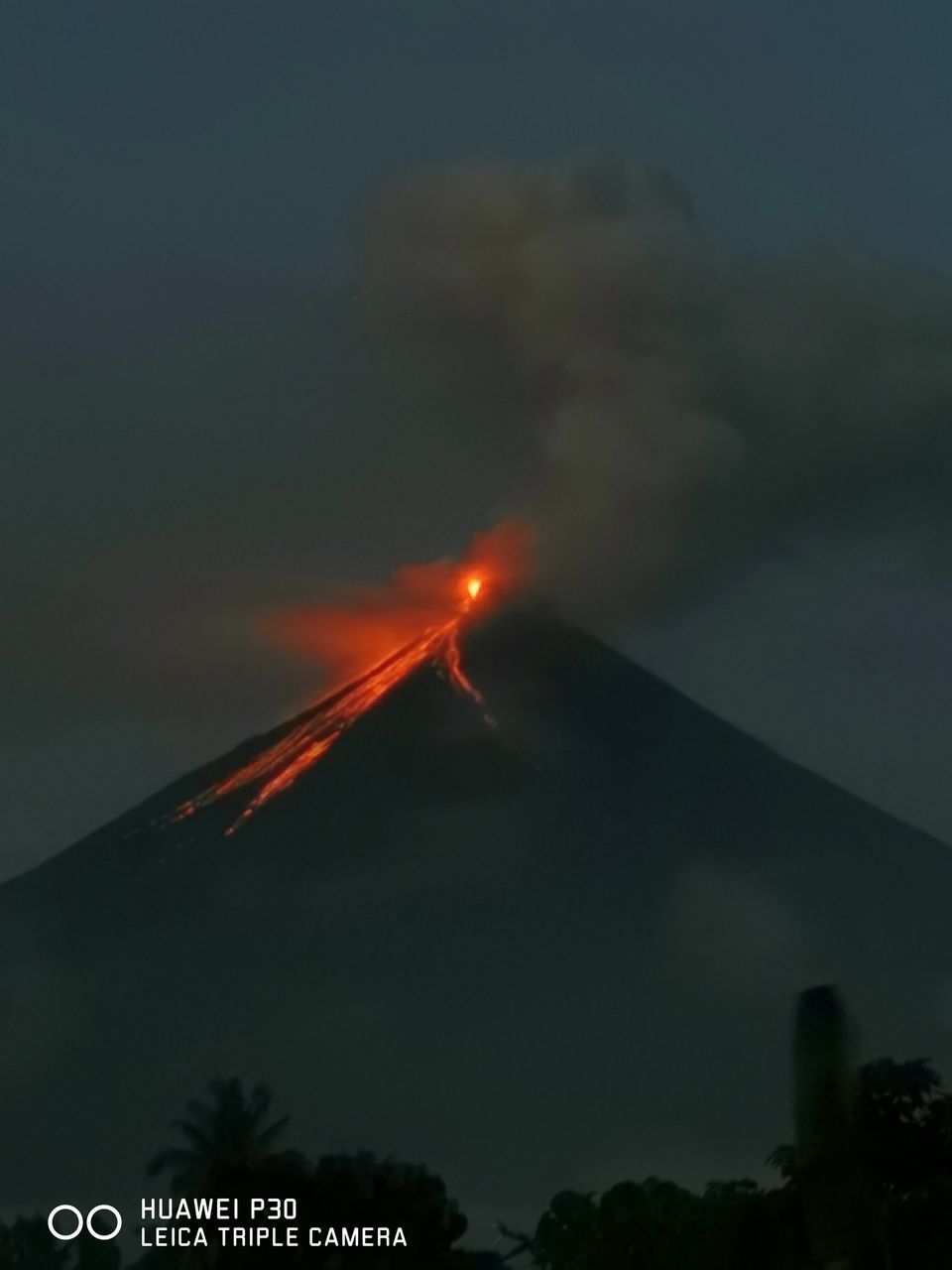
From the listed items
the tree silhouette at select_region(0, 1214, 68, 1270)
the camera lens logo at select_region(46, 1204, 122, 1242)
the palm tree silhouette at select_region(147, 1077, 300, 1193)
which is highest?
the palm tree silhouette at select_region(147, 1077, 300, 1193)

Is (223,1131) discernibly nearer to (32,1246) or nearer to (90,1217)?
(32,1246)

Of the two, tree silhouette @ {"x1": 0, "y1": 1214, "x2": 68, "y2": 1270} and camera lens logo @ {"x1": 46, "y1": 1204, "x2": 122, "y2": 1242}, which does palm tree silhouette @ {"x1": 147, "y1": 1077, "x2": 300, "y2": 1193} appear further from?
camera lens logo @ {"x1": 46, "y1": 1204, "x2": 122, "y2": 1242}

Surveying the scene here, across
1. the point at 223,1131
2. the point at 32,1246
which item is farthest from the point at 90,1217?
the point at 223,1131

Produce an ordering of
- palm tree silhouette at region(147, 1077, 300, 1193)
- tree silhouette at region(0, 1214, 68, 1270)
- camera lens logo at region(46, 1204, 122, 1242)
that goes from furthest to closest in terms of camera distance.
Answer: palm tree silhouette at region(147, 1077, 300, 1193) → tree silhouette at region(0, 1214, 68, 1270) → camera lens logo at region(46, 1204, 122, 1242)

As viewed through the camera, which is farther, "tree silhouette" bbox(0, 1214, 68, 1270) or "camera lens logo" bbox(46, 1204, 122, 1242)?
"tree silhouette" bbox(0, 1214, 68, 1270)

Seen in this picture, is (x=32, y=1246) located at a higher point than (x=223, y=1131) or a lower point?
lower

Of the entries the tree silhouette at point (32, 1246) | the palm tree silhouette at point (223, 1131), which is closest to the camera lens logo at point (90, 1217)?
the tree silhouette at point (32, 1246)

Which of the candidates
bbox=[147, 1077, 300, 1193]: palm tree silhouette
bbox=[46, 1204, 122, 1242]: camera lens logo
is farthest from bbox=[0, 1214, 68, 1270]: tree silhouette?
bbox=[147, 1077, 300, 1193]: palm tree silhouette

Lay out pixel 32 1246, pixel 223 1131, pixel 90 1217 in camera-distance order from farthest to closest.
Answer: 1. pixel 223 1131
2. pixel 32 1246
3. pixel 90 1217

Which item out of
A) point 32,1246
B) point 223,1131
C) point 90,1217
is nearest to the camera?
point 90,1217

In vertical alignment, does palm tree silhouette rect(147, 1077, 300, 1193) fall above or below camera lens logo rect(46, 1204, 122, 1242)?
above

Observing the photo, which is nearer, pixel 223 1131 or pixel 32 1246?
pixel 32 1246
